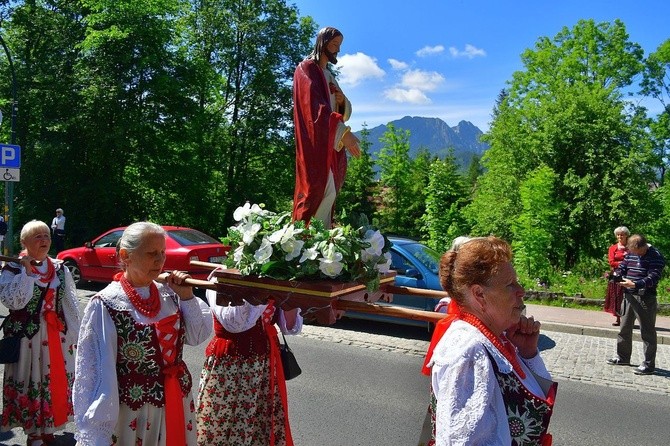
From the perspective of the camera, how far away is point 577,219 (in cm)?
2367

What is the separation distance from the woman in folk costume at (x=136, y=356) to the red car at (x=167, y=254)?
28.1ft

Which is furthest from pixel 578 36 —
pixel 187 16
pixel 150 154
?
pixel 150 154

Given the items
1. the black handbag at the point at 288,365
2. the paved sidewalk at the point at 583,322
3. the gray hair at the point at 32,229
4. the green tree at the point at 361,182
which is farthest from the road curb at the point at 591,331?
the green tree at the point at 361,182

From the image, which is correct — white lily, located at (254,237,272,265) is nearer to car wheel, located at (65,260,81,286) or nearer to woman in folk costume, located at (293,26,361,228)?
woman in folk costume, located at (293,26,361,228)

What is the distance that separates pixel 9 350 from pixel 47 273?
2.16ft

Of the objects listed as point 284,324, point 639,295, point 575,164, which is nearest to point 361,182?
point 575,164

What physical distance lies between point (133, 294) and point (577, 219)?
23.3 meters

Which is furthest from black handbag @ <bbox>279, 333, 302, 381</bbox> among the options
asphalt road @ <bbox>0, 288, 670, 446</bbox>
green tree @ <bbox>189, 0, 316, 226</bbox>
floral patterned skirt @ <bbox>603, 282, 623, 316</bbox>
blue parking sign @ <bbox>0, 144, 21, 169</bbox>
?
green tree @ <bbox>189, 0, 316, 226</bbox>

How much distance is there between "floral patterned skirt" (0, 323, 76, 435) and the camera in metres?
4.74

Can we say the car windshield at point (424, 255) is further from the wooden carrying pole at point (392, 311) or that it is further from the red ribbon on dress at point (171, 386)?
the wooden carrying pole at point (392, 311)

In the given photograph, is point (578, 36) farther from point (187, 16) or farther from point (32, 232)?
point (32, 232)

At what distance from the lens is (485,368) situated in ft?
6.54

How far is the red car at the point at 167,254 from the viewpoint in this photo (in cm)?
1208

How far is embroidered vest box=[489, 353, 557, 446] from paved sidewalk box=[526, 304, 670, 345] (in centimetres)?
972
